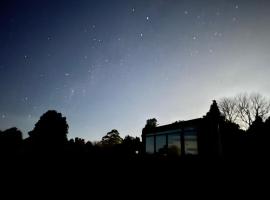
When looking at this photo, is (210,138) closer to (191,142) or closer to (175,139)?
(191,142)

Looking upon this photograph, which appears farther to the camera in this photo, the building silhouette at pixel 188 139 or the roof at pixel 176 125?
the roof at pixel 176 125

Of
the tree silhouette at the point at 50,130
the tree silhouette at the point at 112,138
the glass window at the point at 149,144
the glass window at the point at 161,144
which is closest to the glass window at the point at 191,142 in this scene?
the glass window at the point at 161,144

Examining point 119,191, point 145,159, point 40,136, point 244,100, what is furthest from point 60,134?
point 244,100

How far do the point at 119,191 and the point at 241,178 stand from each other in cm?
673

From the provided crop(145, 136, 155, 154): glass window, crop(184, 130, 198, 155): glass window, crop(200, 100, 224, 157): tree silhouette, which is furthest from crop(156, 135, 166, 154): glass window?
crop(200, 100, 224, 157): tree silhouette

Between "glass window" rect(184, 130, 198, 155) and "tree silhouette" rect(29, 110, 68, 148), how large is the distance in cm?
2447

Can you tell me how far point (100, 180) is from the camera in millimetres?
11305

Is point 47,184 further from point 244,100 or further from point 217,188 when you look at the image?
point 244,100

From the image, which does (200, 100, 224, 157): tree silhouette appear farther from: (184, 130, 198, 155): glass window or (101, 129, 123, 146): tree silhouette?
(101, 129, 123, 146): tree silhouette

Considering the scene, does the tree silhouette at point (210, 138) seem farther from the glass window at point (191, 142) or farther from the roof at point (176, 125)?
the roof at point (176, 125)

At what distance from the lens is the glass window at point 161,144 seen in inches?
581

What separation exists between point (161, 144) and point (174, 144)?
1.61 metres

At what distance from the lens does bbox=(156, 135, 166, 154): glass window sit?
14.8 m

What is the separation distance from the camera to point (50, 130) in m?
31.8
